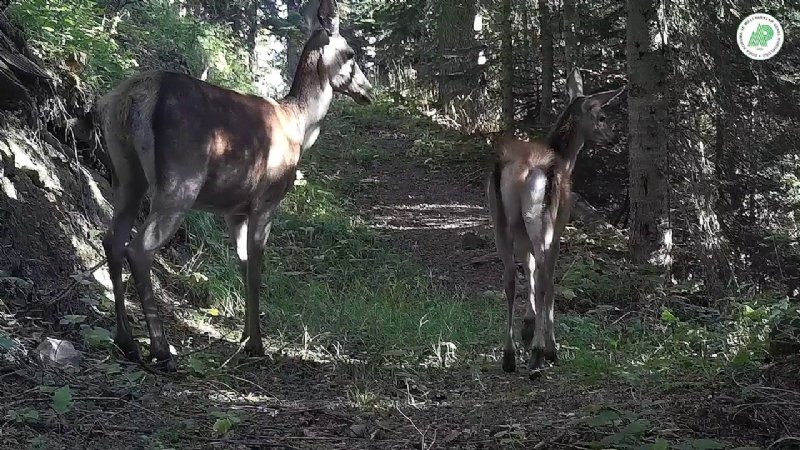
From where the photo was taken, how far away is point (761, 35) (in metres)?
9.73

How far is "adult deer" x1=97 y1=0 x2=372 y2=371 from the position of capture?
17.8 feet

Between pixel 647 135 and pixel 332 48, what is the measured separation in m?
4.53

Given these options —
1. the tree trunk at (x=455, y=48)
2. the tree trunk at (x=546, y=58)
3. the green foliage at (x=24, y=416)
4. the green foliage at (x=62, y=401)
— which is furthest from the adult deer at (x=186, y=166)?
the tree trunk at (x=455, y=48)

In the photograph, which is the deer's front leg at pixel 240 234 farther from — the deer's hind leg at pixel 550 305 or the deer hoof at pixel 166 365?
the deer's hind leg at pixel 550 305

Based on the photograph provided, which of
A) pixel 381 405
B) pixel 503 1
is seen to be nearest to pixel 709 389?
pixel 381 405

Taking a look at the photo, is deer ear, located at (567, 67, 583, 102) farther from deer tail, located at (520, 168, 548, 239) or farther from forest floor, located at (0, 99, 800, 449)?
forest floor, located at (0, 99, 800, 449)

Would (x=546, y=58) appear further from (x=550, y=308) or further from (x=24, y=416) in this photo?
(x=24, y=416)

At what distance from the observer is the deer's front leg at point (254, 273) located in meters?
6.41

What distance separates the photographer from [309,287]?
8914mm

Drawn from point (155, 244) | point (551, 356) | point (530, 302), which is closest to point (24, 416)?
point (155, 244)

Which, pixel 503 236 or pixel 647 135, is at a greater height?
pixel 647 135

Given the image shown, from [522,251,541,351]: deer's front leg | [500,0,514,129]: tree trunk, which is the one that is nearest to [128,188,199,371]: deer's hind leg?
[522,251,541,351]: deer's front leg

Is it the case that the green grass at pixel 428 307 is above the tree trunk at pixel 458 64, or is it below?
below

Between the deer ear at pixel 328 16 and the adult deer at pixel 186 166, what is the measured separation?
91cm
